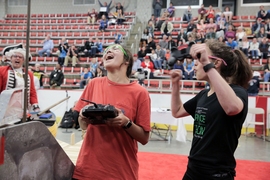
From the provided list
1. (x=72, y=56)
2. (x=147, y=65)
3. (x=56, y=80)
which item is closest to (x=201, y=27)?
(x=147, y=65)

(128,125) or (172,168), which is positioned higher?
(128,125)

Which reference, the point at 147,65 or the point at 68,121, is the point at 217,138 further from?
the point at 147,65

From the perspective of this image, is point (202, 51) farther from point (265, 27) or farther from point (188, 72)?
point (265, 27)

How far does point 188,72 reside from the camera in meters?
8.91

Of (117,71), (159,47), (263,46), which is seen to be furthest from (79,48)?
(117,71)

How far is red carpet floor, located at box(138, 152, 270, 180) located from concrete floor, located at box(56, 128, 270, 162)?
0.41 metres

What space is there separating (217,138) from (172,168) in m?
2.79

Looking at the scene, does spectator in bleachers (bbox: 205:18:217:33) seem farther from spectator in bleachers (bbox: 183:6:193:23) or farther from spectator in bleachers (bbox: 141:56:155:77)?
spectator in bleachers (bbox: 141:56:155:77)

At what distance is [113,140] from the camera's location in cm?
144

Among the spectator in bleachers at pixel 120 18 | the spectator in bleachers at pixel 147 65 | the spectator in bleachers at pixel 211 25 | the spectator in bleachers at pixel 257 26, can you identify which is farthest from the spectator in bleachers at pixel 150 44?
the spectator in bleachers at pixel 257 26

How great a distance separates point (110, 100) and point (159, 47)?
31.2 feet

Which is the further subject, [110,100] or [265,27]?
[265,27]

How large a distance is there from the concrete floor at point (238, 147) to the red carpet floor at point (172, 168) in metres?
0.41

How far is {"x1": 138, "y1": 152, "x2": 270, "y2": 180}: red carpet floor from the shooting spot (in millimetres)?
3666
